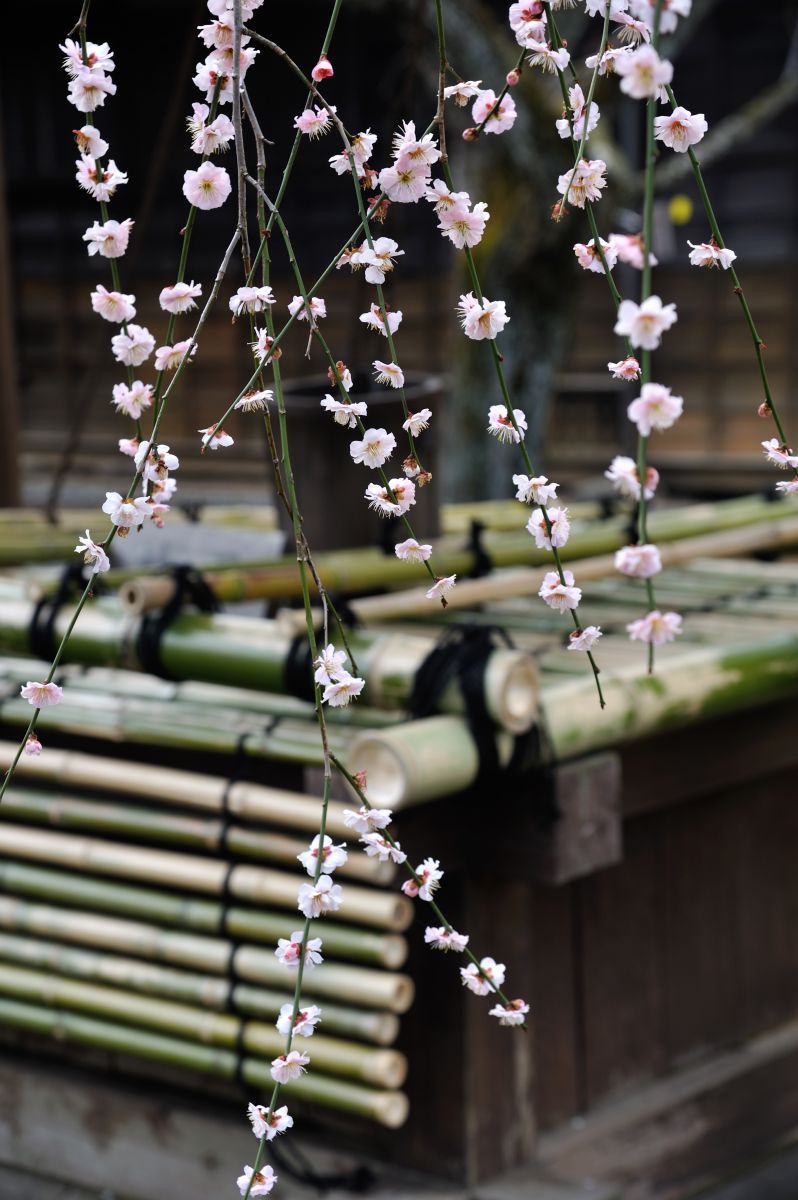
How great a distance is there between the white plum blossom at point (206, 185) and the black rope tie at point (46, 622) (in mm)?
1879

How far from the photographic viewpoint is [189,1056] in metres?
2.98

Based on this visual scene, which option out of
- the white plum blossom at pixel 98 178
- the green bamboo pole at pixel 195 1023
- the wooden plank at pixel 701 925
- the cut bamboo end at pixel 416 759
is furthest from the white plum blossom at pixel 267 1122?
the wooden plank at pixel 701 925

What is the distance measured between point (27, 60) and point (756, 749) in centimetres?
1192

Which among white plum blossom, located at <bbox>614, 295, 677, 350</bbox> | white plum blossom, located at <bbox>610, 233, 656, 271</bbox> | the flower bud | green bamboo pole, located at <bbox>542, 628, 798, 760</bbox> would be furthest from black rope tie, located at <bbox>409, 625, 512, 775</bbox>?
white plum blossom, located at <bbox>614, 295, 677, 350</bbox>

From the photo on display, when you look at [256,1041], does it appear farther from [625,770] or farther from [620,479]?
[620,479]

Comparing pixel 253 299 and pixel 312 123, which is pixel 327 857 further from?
pixel 312 123

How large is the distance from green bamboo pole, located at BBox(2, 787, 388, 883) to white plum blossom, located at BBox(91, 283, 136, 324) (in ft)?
4.60

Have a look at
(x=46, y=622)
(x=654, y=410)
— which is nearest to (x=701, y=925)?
(x=46, y=622)

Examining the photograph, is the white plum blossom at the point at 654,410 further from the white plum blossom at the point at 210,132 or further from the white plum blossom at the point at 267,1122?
the white plum blossom at the point at 267,1122

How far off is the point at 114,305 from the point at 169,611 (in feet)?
5.69

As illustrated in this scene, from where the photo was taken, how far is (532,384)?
8.31 meters

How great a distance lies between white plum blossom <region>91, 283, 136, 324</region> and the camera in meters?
1.40

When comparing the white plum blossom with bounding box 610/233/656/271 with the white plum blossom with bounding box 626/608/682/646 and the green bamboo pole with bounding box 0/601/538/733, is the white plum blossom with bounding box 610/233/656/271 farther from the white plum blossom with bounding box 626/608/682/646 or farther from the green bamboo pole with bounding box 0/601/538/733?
the green bamboo pole with bounding box 0/601/538/733

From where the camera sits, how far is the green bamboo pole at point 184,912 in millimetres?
2725
